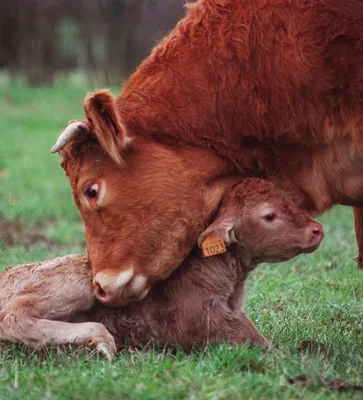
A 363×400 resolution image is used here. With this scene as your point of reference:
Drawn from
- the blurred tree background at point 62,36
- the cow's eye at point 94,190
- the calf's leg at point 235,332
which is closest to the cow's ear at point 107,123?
the cow's eye at point 94,190

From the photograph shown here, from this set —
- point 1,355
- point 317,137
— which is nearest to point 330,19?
point 317,137

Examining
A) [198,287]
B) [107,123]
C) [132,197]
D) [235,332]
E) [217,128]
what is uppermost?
[107,123]

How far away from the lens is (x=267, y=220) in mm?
4906

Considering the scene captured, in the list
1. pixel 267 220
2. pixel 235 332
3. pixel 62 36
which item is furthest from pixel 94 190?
pixel 62 36

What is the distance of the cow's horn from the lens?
186 inches

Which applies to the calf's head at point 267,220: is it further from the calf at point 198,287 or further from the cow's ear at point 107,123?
the cow's ear at point 107,123

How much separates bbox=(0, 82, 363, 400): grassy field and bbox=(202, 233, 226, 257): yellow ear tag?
50 centimetres

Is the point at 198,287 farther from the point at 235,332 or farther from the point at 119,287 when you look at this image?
the point at 119,287

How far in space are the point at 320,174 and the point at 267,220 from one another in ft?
1.28

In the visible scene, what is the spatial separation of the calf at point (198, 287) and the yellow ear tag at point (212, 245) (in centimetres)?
3

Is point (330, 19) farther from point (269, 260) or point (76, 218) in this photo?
point (76, 218)

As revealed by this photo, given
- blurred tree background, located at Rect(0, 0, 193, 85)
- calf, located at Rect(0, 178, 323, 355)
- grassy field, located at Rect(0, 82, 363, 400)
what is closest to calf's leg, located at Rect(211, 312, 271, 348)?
calf, located at Rect(0, 178, 323, 355)

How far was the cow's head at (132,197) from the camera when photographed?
15.6 ft

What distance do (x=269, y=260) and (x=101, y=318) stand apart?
0.99 metres
